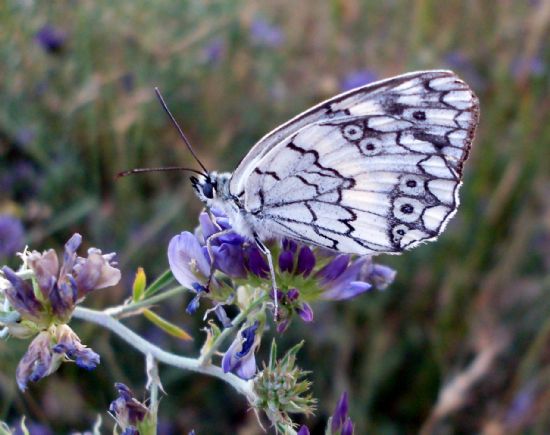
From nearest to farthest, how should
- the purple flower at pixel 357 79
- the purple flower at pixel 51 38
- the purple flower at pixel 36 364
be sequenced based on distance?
the purple flower at pixel 36 364 → the purple flower at pixel 51 38 → the purple flower at pixel 357 79

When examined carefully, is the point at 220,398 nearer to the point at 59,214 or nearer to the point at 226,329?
the point at 59,214

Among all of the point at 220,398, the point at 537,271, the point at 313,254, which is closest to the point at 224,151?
the point at 220,398

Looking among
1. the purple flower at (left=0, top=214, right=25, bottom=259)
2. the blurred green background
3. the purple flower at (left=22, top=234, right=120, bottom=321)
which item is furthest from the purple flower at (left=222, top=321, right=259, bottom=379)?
the purple flower at (left=0, top=214, right=25, bottom=259)

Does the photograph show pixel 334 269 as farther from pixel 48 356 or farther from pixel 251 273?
pixel 48 356

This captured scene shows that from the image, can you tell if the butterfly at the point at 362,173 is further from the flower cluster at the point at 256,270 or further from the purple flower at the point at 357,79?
the purple flower at the point at 357,79

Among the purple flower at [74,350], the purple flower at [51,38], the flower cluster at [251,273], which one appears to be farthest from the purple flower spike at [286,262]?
the purple flower at [51,38]
